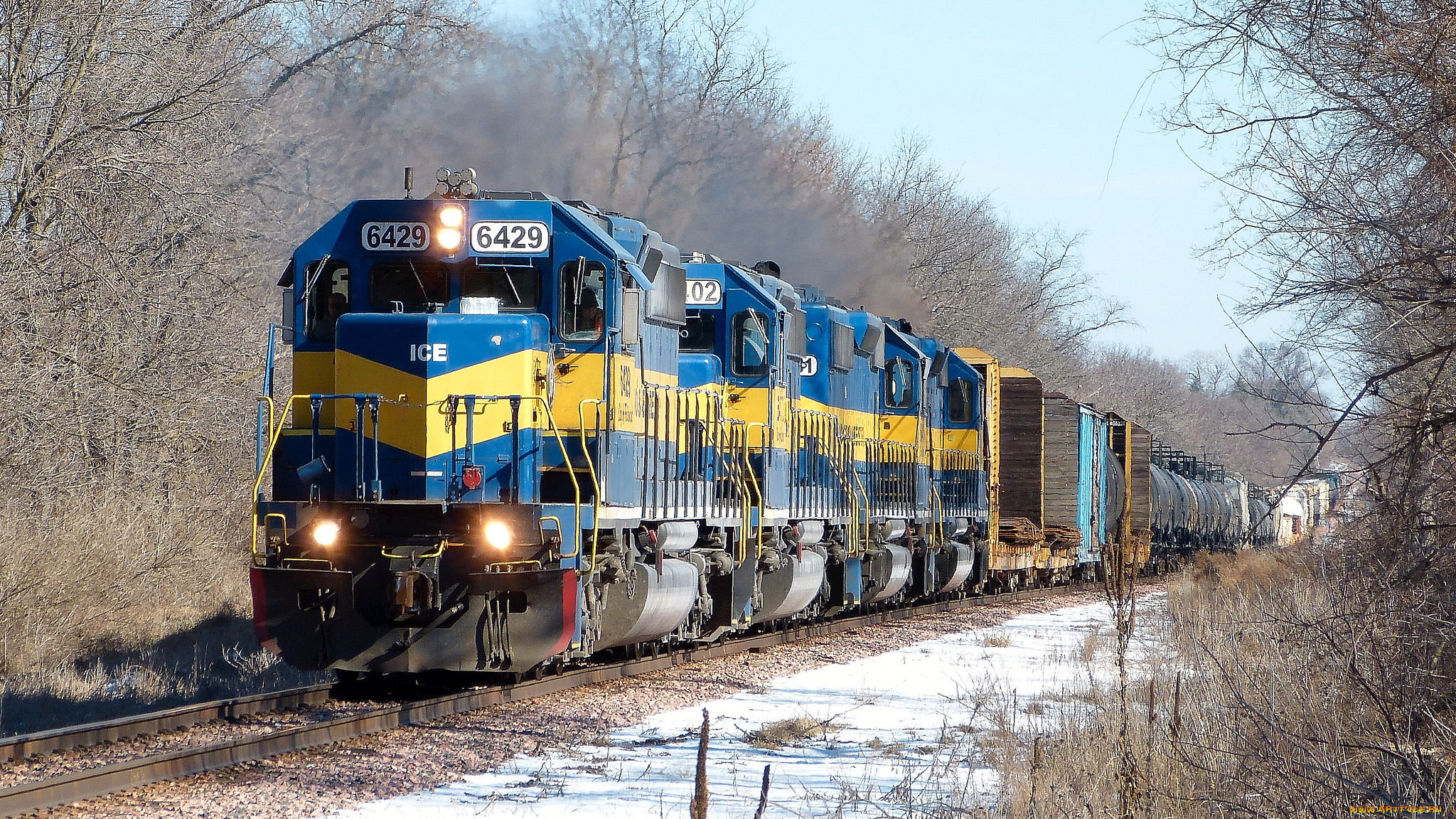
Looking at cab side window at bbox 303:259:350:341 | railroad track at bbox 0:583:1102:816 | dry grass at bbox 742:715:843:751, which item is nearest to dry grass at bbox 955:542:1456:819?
dry grass at bbox 742:715:843:751

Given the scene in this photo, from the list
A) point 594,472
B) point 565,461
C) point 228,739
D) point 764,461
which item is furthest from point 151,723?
point 764,461

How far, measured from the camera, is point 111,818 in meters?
6.60

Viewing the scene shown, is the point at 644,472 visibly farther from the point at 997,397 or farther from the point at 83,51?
the point at 997,397

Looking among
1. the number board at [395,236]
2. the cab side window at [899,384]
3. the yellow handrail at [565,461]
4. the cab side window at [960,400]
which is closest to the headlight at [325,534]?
the yellow handrail at [565,461]

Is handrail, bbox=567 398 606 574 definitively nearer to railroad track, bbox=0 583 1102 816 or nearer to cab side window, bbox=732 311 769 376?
railroad track, bbox=0 583 1102 816

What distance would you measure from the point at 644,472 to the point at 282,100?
56.8 feet

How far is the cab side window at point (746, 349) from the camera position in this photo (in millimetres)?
14297

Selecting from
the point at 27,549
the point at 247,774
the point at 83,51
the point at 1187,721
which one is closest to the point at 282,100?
the point at 83,51

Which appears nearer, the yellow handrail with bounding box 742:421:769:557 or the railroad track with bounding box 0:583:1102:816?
the railroad track with bounding box 0:583:1102:816

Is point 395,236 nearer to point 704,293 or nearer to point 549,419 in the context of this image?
point 549,419

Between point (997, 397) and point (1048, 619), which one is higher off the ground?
point (997, 397)

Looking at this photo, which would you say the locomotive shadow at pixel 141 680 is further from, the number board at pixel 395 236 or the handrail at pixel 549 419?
the number board at pixel 395 236

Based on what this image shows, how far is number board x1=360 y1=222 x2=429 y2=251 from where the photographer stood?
10344 mm

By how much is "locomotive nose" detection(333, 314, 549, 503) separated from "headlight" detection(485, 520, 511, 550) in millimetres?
372
